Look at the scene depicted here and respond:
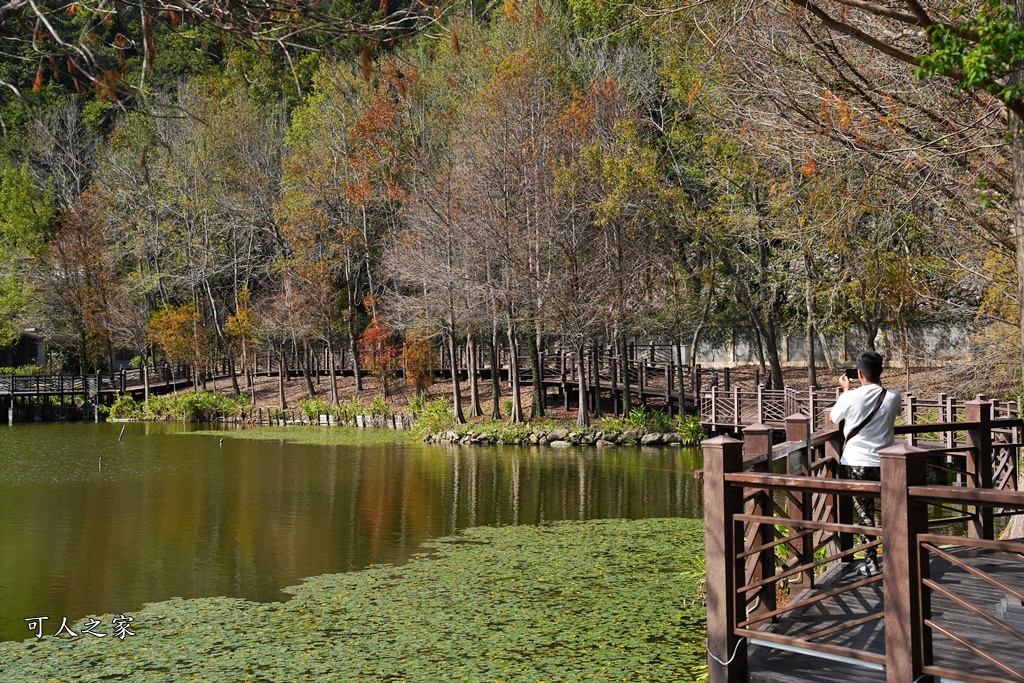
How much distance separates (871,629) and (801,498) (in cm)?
129

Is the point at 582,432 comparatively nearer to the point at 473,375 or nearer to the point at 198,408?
the point at 473,375

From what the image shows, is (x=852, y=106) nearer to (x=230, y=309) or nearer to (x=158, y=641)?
(x=158, y=641)

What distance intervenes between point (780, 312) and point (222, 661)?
3382cm

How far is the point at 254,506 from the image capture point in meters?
18.2

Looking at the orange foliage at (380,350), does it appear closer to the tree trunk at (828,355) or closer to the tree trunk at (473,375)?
the tree trunk at (473,375)

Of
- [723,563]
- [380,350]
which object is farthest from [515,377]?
[723,563]

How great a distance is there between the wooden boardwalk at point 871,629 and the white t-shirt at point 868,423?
941 mm

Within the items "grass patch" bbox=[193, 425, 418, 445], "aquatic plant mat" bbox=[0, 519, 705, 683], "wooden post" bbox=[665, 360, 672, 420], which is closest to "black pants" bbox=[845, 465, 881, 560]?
"aquatic plant mat" bbox=[0, 519, 705, 683]

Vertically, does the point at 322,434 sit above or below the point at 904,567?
below

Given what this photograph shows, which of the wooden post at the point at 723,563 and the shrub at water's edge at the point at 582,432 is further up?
the wooden post at the point at 723,563

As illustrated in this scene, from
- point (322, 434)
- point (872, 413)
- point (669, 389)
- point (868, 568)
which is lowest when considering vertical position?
point (322, 434)

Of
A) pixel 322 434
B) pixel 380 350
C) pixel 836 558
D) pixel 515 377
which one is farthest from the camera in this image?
pixel 380 350

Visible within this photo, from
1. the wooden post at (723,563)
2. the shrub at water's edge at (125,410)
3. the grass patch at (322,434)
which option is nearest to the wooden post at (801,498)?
the wooden post at (723,563)

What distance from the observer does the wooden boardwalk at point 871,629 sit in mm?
5656
